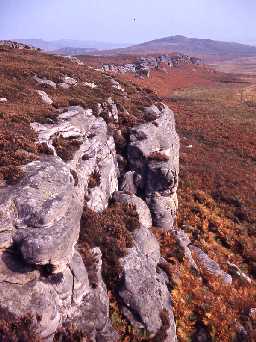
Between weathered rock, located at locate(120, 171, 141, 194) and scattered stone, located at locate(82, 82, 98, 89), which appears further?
scattered stone, located at locate(82, 82, 98, 89)

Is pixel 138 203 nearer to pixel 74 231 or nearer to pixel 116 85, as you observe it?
pixel 74 231

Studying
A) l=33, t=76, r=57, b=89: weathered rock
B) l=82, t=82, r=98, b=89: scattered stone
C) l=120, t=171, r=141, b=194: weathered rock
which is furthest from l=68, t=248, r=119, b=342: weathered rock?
l=82, t=82, r=98, b=89: scattered stone

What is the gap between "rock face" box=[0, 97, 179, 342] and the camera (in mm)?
12023

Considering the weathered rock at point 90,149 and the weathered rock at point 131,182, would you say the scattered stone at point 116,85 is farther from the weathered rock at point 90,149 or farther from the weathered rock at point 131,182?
the weathered rock at point 131,182

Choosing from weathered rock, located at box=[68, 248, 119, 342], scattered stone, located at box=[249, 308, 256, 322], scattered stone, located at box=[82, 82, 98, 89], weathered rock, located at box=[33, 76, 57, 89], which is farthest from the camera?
scattered stone, located at box=[82, 82, 98, 89]

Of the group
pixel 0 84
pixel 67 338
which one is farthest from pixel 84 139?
pixel 67 338

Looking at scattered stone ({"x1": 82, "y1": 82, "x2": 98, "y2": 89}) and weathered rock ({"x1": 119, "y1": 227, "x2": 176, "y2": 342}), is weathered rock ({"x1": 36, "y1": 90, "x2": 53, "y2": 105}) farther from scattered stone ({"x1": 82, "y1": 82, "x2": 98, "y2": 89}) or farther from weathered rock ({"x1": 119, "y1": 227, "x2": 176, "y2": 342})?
weathered rock ({"x1": 119, "y1": 227, "x2": 176, "y2": 342})

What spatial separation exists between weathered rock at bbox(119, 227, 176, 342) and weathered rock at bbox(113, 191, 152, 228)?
2.51 m

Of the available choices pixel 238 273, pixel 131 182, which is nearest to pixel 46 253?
pixel 131 182

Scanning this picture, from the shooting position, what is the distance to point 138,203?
806 inches

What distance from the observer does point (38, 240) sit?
12039 millimetres

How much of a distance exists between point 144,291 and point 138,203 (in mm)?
6038

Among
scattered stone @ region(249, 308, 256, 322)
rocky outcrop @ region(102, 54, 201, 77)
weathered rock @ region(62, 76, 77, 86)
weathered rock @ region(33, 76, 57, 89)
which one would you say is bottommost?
rocky outcrop @ region(102, 54, 201, 77)

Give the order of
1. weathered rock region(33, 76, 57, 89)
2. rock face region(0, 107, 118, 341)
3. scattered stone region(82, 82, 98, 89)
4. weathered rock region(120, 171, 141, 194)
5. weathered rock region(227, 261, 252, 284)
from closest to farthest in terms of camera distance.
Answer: rock face region(0, 107, 118, 341) < weathered rock region(227, 261, 252, 284) < weathered rock region(120, 171, 141, 194) < weathered rock region(33, 76, 57, 89) < scattered stone region(82, 82, 98, 89)
